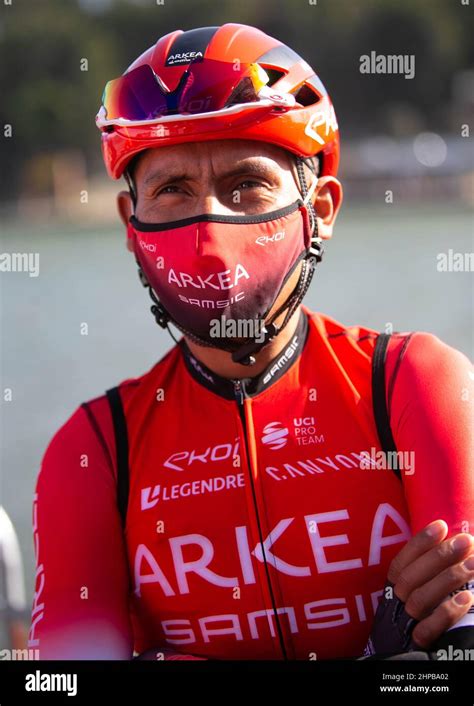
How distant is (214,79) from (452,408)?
1187 millimetres

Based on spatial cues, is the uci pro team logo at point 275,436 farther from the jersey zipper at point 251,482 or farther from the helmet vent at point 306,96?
the helmet vent at point 306,96

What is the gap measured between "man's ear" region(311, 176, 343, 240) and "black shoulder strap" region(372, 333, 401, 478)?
1.69ft

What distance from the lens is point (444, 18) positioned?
33.0m

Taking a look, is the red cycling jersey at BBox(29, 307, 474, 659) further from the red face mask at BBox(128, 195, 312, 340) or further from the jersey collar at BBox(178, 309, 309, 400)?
the red face mask at BBox(128, 195, 312, 340)

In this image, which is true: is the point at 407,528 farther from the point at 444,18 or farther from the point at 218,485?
the point at 444,18

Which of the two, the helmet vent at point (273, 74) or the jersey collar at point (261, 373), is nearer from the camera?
the helmet vent at point (273, 74)

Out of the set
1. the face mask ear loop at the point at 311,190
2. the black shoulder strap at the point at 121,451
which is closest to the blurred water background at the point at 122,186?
the face mask ear loop at the point at 311,190

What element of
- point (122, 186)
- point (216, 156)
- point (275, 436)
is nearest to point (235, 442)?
point (275, 436)

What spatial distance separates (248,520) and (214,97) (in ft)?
4.11

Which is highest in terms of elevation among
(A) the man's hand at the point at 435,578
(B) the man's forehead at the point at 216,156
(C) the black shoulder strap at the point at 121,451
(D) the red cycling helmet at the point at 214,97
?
(D) the red cycling helmet at the point at 214,97

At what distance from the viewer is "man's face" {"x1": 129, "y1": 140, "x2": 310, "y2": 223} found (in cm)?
276

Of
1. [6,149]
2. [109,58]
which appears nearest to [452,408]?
[109,58]

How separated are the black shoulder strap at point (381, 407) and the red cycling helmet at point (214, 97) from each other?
69 centimetres

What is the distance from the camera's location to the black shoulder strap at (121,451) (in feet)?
9.40
